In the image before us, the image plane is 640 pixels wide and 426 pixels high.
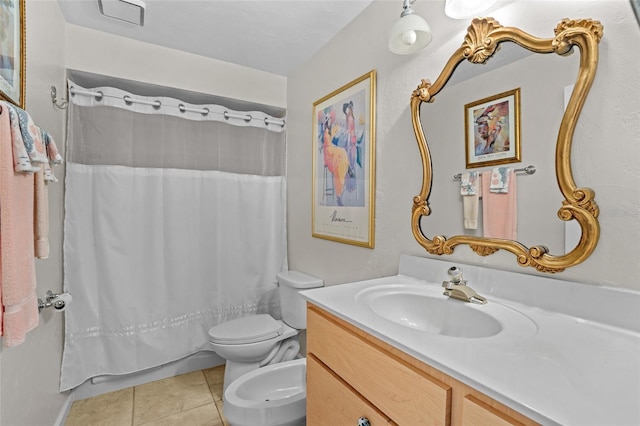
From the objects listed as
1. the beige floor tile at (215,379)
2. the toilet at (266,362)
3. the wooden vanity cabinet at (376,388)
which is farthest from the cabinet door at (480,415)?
the beige floor tile at (215,379)

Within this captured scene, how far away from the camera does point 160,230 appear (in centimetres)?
210

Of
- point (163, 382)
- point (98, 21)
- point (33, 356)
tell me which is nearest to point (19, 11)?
point (98, 21)

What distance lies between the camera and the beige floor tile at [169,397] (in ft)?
5.94

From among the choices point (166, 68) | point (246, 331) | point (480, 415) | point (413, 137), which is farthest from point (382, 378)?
point (166, 68)

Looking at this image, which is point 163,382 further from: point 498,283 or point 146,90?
point 498,283

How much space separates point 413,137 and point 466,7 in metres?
Answer: 0.51

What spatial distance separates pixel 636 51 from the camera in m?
0.80

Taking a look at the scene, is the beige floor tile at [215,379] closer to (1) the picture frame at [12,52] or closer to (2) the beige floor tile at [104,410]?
(2) the beige floor tile at [104,410]

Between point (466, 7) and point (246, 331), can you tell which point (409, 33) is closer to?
point (466, 7)

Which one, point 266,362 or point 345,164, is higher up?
point 345,164

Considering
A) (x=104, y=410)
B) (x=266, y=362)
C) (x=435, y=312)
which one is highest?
(x=435, y=312)

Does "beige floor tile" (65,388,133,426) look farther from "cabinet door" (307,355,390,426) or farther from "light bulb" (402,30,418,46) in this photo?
"light bulb" (402,30,418,46)

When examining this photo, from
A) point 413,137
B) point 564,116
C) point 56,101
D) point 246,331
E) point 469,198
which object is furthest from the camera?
point 246,331

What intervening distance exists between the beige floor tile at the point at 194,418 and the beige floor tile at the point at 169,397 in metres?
0.04
